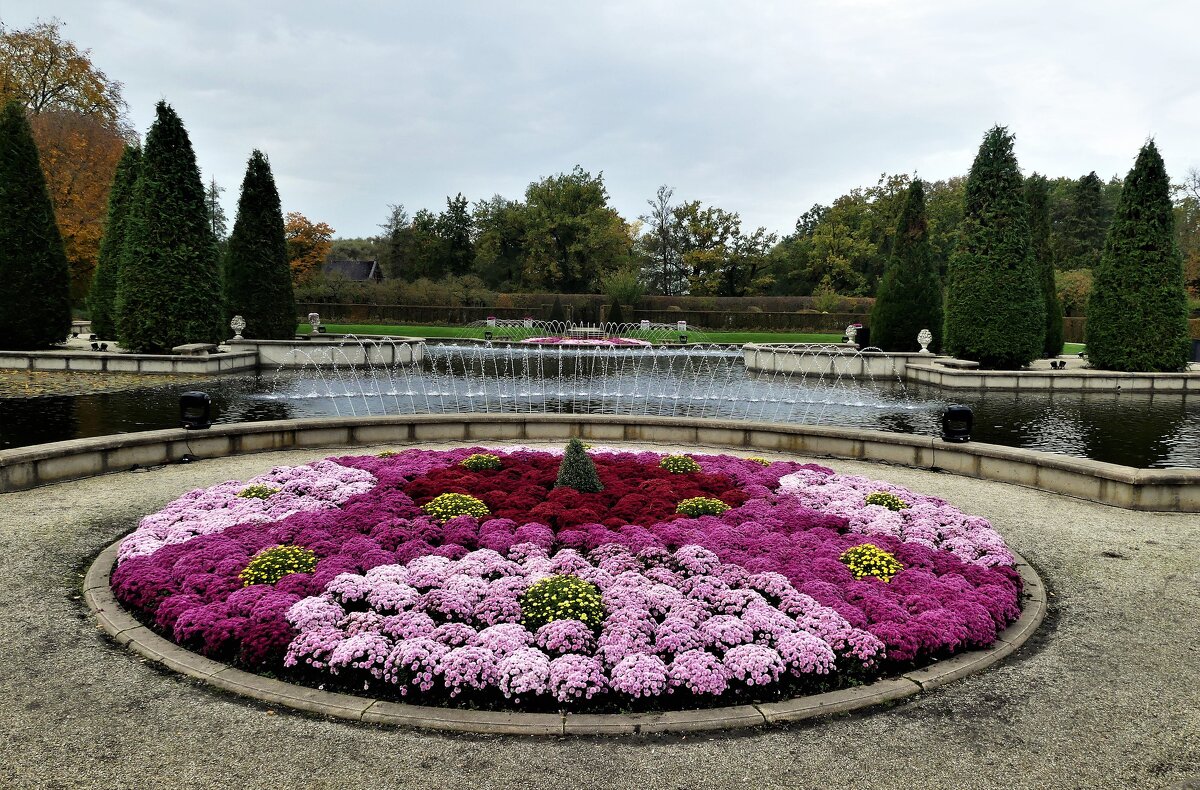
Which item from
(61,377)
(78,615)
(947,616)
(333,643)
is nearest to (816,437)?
(947,616)

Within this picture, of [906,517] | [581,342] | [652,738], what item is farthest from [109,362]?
[652,738]

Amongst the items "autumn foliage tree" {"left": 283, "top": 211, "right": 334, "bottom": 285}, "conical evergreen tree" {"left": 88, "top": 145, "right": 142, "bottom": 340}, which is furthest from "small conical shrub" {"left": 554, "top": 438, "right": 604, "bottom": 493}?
"autumn foliage tree" {"left": 283, "top": 211, "right": 334, "bottom": 285}

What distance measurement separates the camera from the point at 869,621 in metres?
4.53

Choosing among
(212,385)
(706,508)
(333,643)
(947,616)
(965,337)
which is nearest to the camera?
(333,643)

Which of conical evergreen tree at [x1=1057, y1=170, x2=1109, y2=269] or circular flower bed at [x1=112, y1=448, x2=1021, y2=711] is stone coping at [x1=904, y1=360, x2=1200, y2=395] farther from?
conical evergreen tree at [x1=1057, y1=170, x2=1109, y2=269]

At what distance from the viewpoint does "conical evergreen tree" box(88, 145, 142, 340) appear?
24094 millimetres

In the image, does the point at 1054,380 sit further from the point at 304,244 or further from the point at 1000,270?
the point at 304,244

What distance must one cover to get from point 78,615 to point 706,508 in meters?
4.58

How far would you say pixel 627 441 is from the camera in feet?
35.6

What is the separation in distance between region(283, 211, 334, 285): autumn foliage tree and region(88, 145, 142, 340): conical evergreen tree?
22.7 metres

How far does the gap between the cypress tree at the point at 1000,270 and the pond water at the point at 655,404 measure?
2.66 meters

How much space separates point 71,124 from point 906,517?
37941mm

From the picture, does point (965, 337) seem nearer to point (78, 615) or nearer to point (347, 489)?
point (347, 489)

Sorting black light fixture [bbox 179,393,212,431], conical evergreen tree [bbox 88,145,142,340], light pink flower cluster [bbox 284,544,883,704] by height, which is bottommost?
light pink flower cluster [bbox 284,544,883,704]
